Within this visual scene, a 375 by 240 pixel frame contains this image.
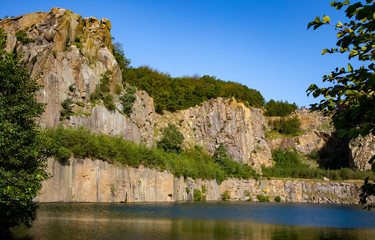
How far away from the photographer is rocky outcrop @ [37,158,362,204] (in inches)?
1918

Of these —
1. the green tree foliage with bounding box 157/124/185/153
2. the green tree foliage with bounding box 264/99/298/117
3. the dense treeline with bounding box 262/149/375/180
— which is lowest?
the dense treeline with bounding box 262/149/375/180

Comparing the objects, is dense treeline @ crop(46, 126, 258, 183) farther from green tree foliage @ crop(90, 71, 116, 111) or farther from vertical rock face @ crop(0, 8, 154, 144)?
green tree foliage @ crop(90, 71, 116, 111)

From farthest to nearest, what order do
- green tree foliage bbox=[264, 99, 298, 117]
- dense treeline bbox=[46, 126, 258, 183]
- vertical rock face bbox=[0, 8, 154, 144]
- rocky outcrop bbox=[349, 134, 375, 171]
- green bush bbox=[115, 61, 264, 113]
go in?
green tree foliage bbox=[264, 99, 298, 117]
rocky outcrop bbox=[349, 134, 375, 171]
green bush bbox=[115, 61, 264, 113]
vertical rock face bbox=[0, 8, 154, 144]
dense treeline bbox=[46, 126, 258, 183]

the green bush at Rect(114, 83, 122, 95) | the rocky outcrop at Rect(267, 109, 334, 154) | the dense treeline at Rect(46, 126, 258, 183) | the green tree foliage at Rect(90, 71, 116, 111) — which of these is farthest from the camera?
the rocky outcrop at Rect(267, 109, 334, 154)

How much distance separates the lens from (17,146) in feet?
60.2

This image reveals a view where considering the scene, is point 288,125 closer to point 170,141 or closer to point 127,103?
point 170,141

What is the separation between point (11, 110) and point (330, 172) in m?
111

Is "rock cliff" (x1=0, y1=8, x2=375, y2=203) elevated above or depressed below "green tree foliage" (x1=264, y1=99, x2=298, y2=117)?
below

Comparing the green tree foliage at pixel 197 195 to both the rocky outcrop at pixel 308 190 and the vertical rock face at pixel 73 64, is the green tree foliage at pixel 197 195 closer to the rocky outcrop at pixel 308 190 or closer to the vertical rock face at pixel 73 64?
the vertical rock face at pixel 73 64

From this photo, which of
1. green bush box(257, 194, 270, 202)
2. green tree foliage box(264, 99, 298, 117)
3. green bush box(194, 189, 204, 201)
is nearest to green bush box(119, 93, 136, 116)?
green bush box(194, 189, 204, 201)

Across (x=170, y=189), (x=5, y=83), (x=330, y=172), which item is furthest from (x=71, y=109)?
(x=330, y=172)

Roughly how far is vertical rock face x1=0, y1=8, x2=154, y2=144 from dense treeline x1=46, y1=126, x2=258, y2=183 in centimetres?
455

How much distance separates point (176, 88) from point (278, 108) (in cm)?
5264

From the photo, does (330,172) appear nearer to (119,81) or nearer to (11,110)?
(119,81)
